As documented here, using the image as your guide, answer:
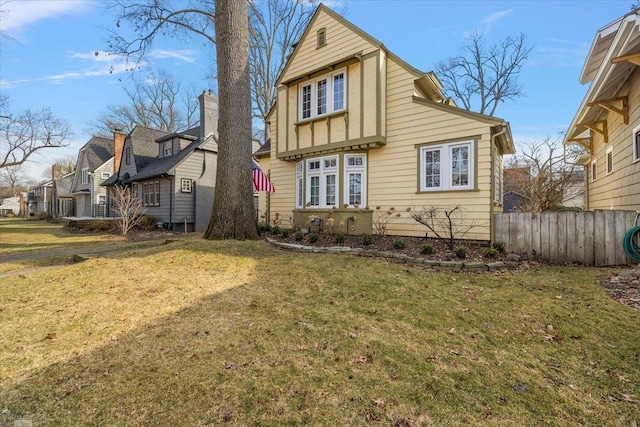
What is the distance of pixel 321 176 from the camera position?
10.9 meters

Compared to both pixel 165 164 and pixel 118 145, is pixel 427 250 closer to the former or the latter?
pixel 165 164

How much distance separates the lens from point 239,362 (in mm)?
2783

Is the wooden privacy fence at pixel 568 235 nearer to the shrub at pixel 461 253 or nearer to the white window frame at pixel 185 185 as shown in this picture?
the shrub at pixel 461 253

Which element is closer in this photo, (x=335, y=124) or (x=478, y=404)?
(x=478, y=404)

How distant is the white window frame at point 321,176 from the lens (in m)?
10.5

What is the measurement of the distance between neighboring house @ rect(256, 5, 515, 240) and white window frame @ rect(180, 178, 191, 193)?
919 centimetres

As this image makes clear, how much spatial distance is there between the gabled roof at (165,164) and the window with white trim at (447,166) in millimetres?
14852

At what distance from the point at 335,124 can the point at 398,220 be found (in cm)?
401

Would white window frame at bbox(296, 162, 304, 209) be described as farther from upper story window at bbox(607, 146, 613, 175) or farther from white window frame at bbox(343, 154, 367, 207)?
upper story window at bbox(607, 146, 613, 175)

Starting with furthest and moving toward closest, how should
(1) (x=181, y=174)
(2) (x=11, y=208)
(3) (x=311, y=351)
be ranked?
(2) (x=11, y=208)
(1) (x=181, y=174)
(3) (x=311, y=351)

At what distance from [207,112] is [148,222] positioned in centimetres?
831

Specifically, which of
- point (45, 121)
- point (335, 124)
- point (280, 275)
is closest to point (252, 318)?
point (280, 275)

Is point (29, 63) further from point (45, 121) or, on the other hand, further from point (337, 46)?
point (337, 46)

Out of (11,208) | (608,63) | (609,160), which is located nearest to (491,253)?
(608,63)
